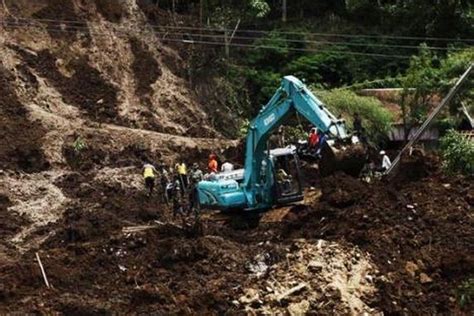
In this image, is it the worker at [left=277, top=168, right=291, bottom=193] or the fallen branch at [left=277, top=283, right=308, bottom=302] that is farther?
the worker at [left=277, top=168, right=291, bottom=193]

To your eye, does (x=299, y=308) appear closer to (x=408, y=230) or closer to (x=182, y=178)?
(x=408, y=230)

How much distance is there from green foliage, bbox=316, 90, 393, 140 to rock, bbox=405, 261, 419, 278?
1645 centimetres

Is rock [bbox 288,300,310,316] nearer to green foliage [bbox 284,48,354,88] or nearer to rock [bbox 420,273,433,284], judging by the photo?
rock [bbox 420,273,433,284]

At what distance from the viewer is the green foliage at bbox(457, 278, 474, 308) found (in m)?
12.3

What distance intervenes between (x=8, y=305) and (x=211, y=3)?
27560mm

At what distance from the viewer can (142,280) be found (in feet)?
45.9

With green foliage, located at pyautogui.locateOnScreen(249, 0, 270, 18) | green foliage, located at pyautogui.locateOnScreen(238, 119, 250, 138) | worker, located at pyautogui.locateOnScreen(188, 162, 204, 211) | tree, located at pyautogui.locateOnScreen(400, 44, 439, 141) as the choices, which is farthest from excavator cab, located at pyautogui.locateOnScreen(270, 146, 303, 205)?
green foliage, located at pyautogui.locateOnScreen(249, 0, 270, 18)

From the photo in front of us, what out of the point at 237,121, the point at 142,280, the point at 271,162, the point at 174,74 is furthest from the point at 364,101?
the point at 142,280

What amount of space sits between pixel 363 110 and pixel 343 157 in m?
15.1

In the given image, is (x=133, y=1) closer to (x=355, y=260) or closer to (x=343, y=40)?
(x=343, y=40)

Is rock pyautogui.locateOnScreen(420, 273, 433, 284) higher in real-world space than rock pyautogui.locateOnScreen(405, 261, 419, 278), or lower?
lower

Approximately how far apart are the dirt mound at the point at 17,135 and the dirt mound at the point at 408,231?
10.7m

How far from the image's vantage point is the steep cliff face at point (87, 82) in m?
26.5

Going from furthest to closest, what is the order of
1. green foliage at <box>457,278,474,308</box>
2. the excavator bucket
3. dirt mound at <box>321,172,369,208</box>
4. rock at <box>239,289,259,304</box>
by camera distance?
dirt mound at <box>321,172,369,208</box> → the excavator bucket → rock at <box>239,289,259,304</box> → green foliage at <box>457,278,474,308</box>
